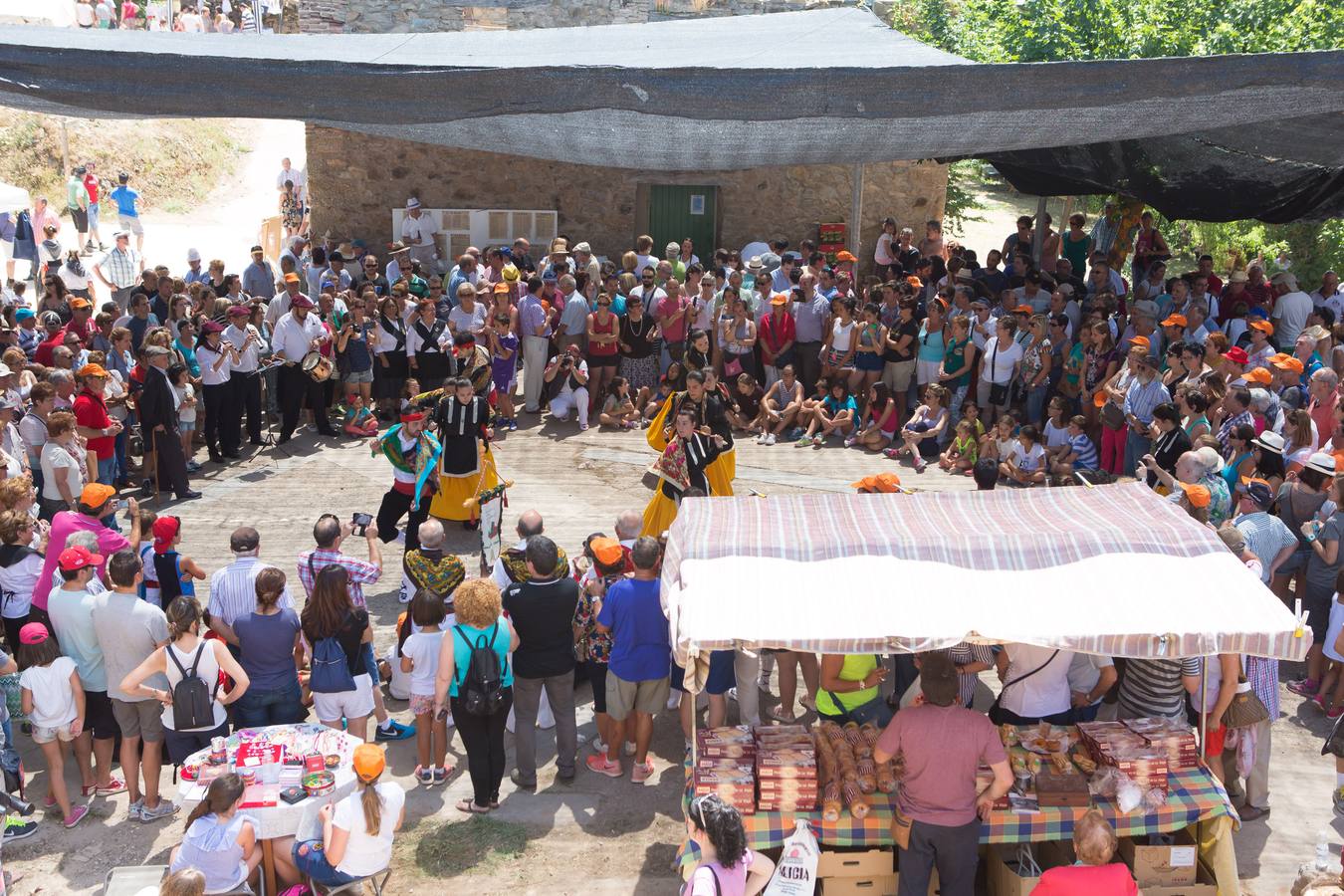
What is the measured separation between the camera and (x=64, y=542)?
7328mm

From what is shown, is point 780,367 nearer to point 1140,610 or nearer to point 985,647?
point 985,647

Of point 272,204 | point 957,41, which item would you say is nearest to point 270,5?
point 272,204

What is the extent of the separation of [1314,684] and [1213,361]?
3.66m

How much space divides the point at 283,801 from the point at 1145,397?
8358mm

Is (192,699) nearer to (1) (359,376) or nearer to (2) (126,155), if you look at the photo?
(1) (359,376)

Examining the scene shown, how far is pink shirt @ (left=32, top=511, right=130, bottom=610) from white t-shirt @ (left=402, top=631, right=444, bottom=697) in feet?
6.37

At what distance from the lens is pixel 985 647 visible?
6.95 metres

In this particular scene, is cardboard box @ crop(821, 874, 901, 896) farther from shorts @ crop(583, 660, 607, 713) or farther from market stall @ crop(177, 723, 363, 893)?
market stall @ crop(177, 723, 363, 893)

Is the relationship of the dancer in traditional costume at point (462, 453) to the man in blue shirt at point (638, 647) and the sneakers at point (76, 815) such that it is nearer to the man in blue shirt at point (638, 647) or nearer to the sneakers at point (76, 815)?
the man in blue shirt at point (638, 647)

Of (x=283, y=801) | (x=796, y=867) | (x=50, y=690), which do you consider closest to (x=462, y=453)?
(x=50, y=690)

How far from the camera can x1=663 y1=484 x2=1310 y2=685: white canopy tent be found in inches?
214

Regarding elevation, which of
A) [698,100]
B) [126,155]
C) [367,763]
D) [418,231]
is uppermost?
[698,100]

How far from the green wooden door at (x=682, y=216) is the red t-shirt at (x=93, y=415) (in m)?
10.2

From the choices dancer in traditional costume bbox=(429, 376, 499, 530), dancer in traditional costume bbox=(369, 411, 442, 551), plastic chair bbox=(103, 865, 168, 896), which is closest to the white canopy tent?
plastic chair bbox=(103, 865, 168, 896)
